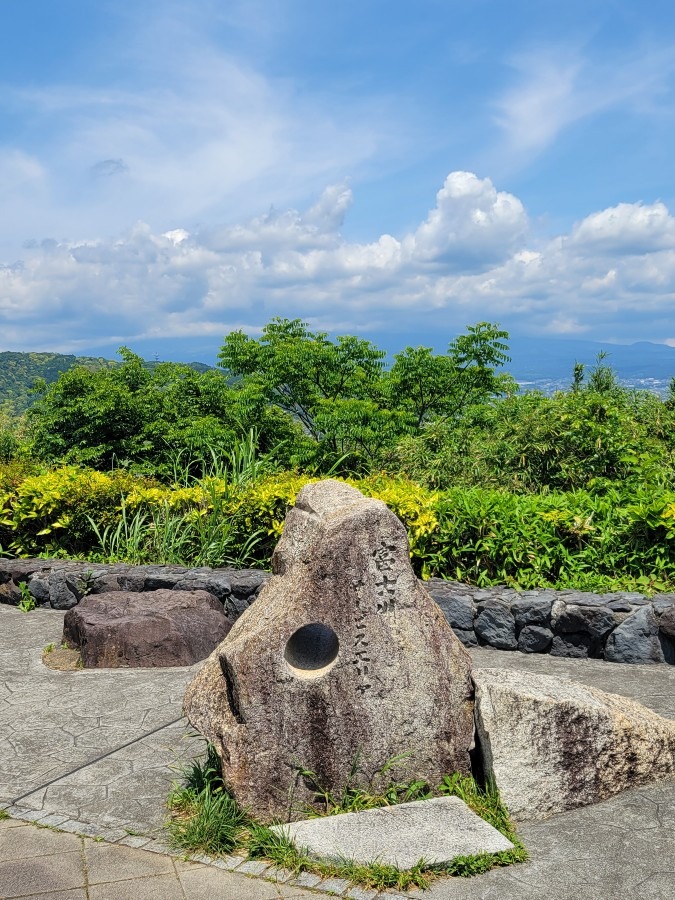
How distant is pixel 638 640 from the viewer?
21.0 feet

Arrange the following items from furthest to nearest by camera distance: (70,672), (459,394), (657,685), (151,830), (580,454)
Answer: (459,394) < (580,454) < (70,672) < (657,685) < (151,830)

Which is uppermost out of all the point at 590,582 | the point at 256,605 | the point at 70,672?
the point at 256,605

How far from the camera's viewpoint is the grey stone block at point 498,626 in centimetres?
676

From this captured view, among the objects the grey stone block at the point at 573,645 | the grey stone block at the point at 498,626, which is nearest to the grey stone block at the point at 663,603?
the grey stone block at the point at 573,645

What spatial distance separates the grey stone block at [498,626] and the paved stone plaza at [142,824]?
0.86 metres

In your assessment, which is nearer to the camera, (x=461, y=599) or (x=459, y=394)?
(x=461, y=599)

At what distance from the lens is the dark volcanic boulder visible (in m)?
6.53

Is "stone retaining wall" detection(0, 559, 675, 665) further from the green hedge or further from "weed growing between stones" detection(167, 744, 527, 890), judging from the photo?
"weed growing between stones" detection(167, 744, 527, 890)

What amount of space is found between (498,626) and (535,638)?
0.31 metres

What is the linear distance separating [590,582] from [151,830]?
4380 millimetres

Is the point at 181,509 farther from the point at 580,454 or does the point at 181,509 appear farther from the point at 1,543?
the point at 580,454

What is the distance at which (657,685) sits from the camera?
586cm

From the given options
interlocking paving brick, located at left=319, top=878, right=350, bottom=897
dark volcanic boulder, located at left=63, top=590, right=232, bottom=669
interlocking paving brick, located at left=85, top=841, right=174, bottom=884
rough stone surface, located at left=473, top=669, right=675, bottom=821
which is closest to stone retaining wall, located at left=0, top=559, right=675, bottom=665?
dark volcanic boulder, located at left=63, top=590, right=232, bottom=669

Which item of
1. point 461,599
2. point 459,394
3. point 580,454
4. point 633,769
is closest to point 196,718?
point 633,769
